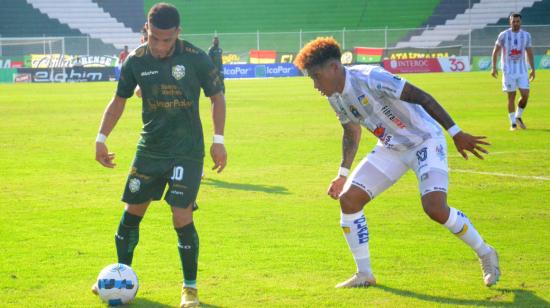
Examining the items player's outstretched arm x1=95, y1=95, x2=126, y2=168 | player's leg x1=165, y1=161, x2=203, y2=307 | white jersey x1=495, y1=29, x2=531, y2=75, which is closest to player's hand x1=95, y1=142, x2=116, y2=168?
player's outstretched arm x1=95, y1=95, x2=126, y2=168

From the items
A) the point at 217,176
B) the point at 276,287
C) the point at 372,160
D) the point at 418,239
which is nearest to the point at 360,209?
the point at 372,160

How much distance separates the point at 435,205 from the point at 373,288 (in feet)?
2.95

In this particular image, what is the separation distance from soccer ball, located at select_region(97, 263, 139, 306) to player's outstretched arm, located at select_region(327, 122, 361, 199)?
1.89m

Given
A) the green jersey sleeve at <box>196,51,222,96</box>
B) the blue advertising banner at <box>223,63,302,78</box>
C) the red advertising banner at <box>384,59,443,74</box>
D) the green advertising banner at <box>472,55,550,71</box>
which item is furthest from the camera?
the green advertising banner at <box>472,55,550,71</box>

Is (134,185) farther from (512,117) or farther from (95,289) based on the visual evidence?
(512,117)

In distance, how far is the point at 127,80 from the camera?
6656 millimetres

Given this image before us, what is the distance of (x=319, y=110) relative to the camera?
86.8 ft

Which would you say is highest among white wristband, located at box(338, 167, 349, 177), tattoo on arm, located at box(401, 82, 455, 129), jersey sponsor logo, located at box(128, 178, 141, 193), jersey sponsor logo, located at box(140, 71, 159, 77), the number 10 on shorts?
jersey sponsor logo, located at box(140, 71, 159, 77)

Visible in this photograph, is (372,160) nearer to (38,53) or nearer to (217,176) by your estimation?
(217,176)

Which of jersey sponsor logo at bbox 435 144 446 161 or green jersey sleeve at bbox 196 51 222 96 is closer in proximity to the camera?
green jersey sleeve at bbox 196 51 222 96

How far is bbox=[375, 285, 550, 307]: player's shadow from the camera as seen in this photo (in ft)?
21.0

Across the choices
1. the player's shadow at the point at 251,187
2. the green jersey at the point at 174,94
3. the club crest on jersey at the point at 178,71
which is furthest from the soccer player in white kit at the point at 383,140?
the player's shadow at the point at 251,187

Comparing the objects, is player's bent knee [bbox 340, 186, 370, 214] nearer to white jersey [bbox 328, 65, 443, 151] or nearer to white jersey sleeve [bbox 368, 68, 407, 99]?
white jersey [bbox 328, 65, 443, 151]

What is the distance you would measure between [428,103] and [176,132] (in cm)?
198
